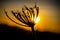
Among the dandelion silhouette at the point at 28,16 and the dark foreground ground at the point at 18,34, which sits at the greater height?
the dandelion silhouette at the point at 28,16

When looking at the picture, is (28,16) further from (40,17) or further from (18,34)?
(18,34)

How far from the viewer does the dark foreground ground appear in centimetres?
178

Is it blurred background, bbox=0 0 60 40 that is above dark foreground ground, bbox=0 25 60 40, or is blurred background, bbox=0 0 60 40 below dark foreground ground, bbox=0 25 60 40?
above

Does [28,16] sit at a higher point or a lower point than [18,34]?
higher

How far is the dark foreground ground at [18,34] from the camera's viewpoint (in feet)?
5.85

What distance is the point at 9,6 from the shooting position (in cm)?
180

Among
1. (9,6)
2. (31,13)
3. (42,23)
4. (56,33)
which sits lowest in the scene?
(56,33)

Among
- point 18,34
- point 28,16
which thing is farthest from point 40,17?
point 18,34

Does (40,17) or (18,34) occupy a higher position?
(40,17)

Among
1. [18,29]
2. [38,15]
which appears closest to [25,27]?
[18,29]

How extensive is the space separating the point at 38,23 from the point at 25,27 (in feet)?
0.58

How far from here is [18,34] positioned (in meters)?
1.79

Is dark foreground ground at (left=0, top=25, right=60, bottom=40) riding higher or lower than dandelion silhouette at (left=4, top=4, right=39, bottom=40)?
lower

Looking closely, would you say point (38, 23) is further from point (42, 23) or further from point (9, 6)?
point (9, 6)
